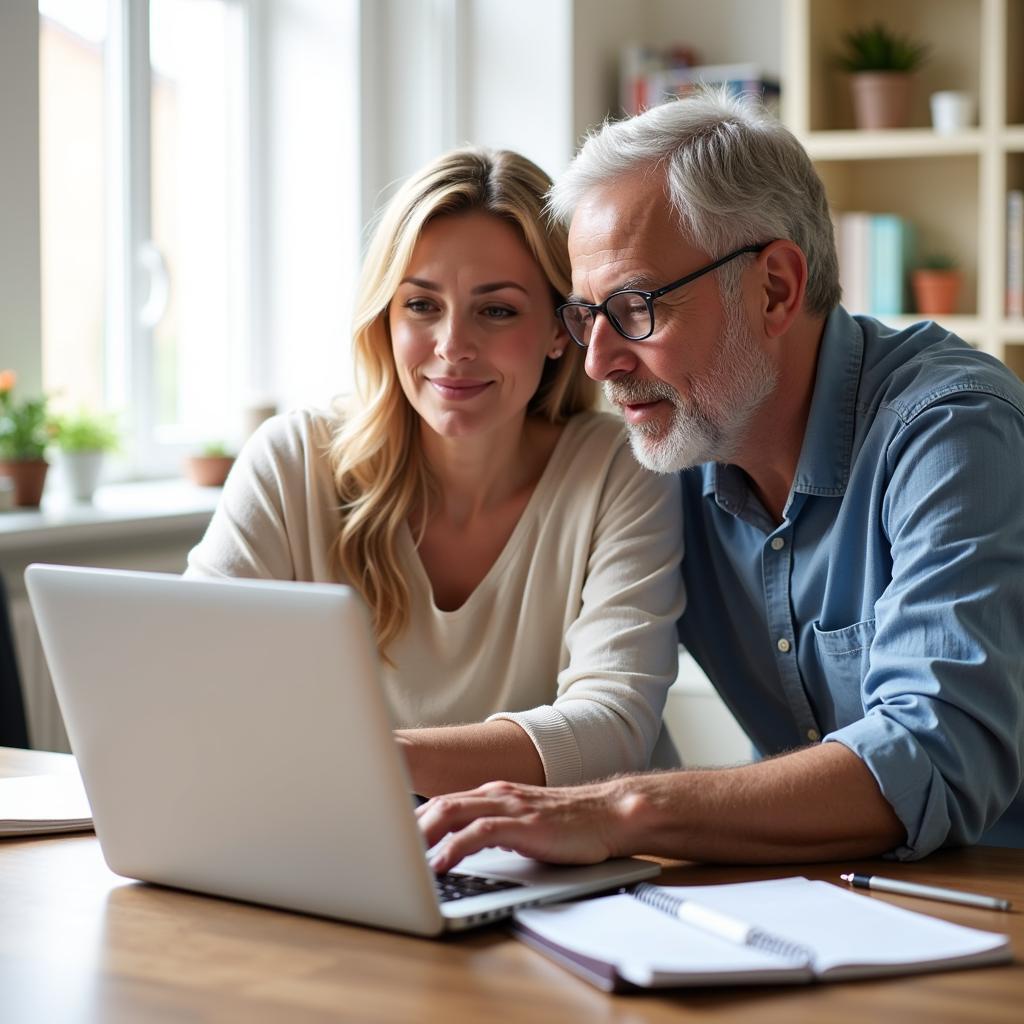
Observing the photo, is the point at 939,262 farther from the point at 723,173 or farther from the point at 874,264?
the point at 723,173

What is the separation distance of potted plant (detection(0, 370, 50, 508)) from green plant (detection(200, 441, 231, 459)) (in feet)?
1.95

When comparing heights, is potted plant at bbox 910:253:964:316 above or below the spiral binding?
above

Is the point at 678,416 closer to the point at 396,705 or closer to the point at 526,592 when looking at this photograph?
the point at 526,592

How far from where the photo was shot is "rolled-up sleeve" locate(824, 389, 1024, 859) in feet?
4.32

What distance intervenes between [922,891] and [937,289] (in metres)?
2.88

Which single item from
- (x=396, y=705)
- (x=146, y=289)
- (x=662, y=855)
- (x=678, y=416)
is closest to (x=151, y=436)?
(x=146, y=289)

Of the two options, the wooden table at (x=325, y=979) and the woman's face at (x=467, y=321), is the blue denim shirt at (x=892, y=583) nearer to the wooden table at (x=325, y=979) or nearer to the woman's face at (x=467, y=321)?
the wooden table at (x=325, y=979)

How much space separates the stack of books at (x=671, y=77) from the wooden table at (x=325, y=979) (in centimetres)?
308

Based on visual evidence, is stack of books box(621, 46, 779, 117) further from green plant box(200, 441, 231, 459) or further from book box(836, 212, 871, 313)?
green plant box(200, 441, 231, 459)

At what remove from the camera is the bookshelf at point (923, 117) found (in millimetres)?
3604

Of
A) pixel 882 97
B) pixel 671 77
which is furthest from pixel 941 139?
pixel 671 77

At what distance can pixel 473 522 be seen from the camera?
2027 millimetres

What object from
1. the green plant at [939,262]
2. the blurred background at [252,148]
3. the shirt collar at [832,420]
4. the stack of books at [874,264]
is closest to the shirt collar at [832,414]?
the shirt collar at [832,420]

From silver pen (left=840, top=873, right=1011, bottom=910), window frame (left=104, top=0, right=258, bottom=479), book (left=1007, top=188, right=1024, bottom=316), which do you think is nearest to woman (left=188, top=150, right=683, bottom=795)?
silver pen (left=840, top=873, right=1011, bottom=910)
